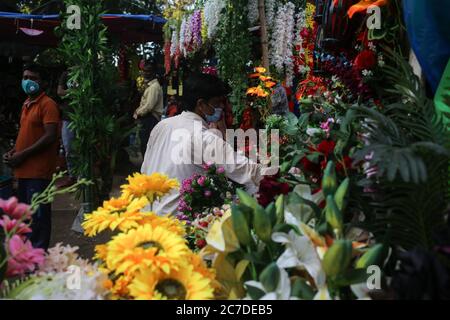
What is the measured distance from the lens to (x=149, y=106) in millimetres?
8875

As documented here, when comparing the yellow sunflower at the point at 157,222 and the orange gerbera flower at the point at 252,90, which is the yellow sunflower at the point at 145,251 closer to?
the yellow sunflower at the point at 157,222

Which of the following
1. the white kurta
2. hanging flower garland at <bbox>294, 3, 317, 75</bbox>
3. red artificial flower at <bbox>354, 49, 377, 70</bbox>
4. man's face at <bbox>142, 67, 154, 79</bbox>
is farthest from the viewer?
man's face at <bbox>142, 67, 154, 79</bbox>

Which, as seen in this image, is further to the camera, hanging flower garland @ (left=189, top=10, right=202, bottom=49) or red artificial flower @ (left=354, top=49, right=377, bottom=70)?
hanging flower garland @ (left=189, top=10, right=202, bottom=49)

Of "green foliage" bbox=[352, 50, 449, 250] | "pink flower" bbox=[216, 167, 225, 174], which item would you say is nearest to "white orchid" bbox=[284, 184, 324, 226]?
"green foliage" bbox=[352, 50, 449, 250]

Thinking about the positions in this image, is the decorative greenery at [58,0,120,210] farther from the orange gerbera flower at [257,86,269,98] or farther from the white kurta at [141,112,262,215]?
the white kurta at [141,112,262,215]

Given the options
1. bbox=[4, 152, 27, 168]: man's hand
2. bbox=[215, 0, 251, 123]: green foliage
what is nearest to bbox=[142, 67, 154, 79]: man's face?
bbox=[215, 0, 251, 123]: green foliage

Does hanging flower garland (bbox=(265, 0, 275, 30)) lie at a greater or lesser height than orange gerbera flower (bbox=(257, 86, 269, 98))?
greater

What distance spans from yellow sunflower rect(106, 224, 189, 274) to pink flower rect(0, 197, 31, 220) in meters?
0.21

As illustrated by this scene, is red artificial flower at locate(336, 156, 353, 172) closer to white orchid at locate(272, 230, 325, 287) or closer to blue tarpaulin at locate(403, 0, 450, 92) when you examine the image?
white orchid at locate(272, 230, 325, 287)

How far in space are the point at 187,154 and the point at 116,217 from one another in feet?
5.86

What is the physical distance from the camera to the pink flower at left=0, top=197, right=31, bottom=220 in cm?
122

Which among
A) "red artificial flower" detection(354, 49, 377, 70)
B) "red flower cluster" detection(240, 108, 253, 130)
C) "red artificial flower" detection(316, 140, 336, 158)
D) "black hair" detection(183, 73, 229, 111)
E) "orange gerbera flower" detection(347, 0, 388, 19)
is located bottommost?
"red artificial flower" detection(316, 140, 336, 158)

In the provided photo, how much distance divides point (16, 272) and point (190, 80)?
7.41ft

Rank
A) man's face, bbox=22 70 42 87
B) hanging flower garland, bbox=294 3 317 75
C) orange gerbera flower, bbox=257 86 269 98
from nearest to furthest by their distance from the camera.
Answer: man's face, bbox=22 70 42 87
orange gerbera flower, bbox=257 86 269 98
hanging flower garland, bbox=294 3 317 75
